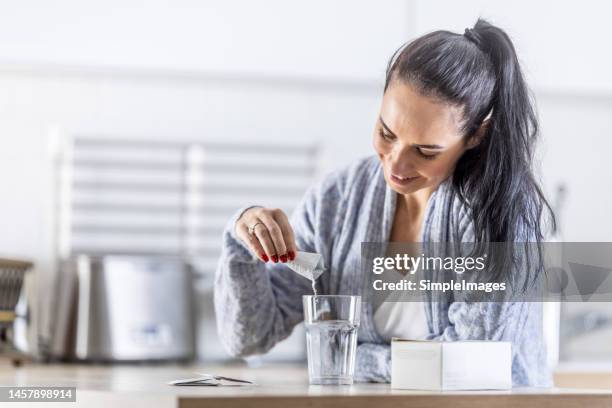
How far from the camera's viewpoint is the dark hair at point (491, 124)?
1.19 meters

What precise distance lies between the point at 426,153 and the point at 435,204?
0.08 m

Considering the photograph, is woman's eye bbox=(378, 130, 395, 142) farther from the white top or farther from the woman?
the white top

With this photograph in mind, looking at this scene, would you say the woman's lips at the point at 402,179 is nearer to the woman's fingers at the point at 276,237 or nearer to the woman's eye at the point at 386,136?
the woman's eye at the point at 386,136

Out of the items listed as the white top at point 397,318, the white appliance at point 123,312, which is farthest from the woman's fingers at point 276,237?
the white appliance at point 123,312

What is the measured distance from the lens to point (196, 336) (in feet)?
7.58

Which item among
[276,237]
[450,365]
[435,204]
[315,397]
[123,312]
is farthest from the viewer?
[123,312]

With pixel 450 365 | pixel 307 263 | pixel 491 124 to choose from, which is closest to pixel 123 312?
pixel 307 263

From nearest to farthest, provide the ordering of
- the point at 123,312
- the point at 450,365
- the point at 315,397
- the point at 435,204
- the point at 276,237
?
the point at 315,397
the point at 450,365
the point at 276,237
the point at 435,204
the point at 123,312

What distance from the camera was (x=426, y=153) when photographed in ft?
3.89

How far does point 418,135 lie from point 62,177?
54.2 inches

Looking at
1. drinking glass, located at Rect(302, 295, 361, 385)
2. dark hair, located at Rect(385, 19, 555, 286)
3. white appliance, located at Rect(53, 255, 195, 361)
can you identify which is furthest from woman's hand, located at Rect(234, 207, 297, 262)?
white appliance, located at Rect(53, 255, 195, 361)

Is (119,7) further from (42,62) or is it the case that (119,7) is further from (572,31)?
(572,31)

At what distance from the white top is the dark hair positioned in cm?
11

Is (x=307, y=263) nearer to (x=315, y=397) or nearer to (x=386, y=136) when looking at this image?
(x=386, y=136)
